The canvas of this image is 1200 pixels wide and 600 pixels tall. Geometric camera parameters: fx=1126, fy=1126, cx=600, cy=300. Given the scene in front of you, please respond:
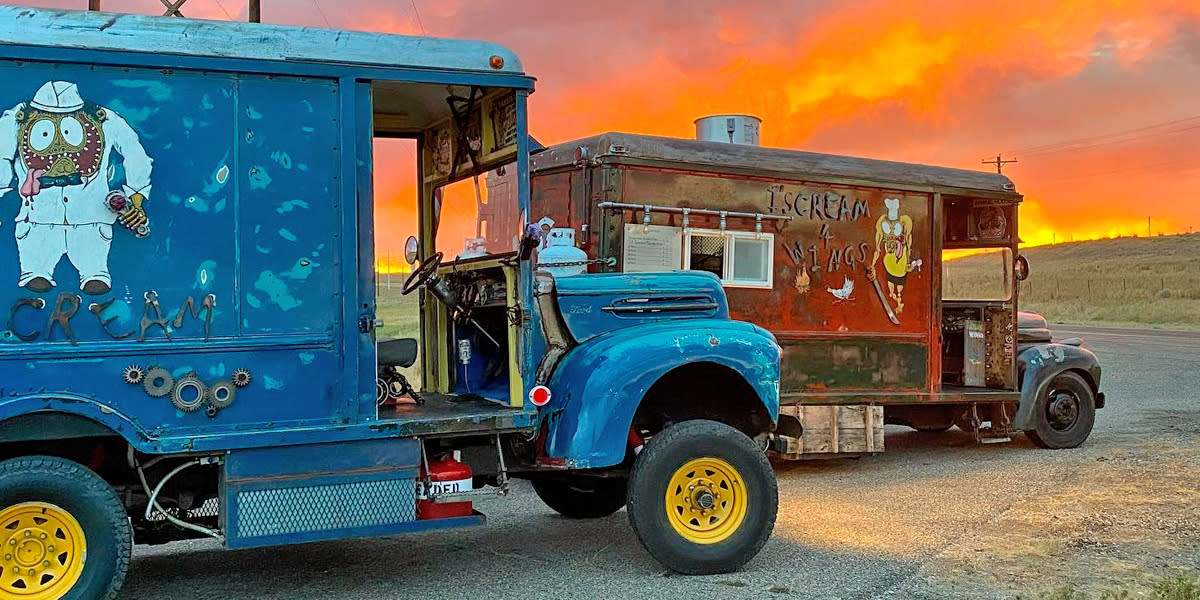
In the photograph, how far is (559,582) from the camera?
6.40 m

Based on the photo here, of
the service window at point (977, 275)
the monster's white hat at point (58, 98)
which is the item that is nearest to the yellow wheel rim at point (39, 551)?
the monster's white hat at point (58, 98)

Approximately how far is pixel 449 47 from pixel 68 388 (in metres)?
2.58

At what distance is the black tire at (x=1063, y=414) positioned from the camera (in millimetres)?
11875

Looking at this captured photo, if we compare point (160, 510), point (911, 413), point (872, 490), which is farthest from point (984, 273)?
point (160, 510)

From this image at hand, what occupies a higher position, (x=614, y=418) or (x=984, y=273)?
(x=984, y=273)

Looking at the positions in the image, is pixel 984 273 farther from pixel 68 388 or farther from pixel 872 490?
pixel 68 388

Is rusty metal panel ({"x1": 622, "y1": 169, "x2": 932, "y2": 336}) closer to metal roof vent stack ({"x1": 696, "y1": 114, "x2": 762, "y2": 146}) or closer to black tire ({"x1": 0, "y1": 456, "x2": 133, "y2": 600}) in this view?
metal roof vent stack ({"x1": 696, "y1": 114, "x2": 762, "y2": 146})

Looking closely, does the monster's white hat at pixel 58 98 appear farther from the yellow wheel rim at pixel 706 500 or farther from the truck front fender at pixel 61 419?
the yellow wheel rim at pixel 706 500

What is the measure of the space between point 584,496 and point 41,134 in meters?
4.42

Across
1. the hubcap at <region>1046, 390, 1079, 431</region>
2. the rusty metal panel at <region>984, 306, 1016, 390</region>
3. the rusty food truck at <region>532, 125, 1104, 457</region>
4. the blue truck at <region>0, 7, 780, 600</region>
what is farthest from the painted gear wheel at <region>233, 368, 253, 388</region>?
the hubcap at <region>1046, 390, 1079, 431</region>

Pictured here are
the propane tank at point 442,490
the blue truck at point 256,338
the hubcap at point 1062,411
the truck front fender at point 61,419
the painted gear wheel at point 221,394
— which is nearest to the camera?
the truck front fender at point 61,419

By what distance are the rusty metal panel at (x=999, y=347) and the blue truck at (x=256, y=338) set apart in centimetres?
593

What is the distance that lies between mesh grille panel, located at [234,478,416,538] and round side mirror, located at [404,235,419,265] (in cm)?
153

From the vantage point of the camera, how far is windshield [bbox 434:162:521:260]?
6590 mm
